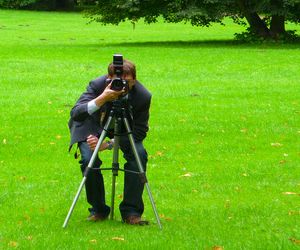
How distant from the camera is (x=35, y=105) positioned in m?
16.8

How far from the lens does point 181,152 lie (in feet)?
39.5

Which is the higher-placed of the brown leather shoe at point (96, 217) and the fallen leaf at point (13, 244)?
the fallen leaf at point (13, 244)

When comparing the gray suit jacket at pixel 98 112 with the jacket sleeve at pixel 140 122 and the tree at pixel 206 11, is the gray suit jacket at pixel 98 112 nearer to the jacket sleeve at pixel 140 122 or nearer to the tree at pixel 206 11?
the jacket sleeve at pixel 140 122

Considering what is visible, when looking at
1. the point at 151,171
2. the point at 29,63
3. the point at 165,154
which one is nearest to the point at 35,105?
the point at 165,154

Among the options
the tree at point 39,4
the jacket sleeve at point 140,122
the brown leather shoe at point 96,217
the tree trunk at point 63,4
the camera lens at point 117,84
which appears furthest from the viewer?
the tree trunk at point 63,4

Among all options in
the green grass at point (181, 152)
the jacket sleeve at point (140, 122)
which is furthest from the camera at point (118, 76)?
the green grass at point (181, 152)

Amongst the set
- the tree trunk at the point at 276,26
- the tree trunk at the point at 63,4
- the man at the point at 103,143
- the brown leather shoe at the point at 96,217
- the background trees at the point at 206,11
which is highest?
the man at the point at 103,143

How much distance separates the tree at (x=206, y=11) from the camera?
31.7 meters

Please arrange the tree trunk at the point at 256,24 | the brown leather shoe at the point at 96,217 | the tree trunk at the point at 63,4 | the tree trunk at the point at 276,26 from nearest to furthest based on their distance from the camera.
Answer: the brown leather shoe at the point at 96,217 → the tree trunk at the point at 256,24 → the tree trunk at the point at 276,26 → the tree trunk at the point at 63,4

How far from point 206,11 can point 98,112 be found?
24.7 meters

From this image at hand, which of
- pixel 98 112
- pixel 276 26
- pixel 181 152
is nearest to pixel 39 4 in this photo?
pixel 276 26

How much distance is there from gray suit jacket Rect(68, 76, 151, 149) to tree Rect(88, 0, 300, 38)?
23.7 metres

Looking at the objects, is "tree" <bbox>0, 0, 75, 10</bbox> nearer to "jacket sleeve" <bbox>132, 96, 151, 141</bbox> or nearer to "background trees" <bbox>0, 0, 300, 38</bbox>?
"background trees" <bbox>0, 0, 300, 38</bbox>

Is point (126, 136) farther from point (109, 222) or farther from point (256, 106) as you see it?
point (256, 106)
